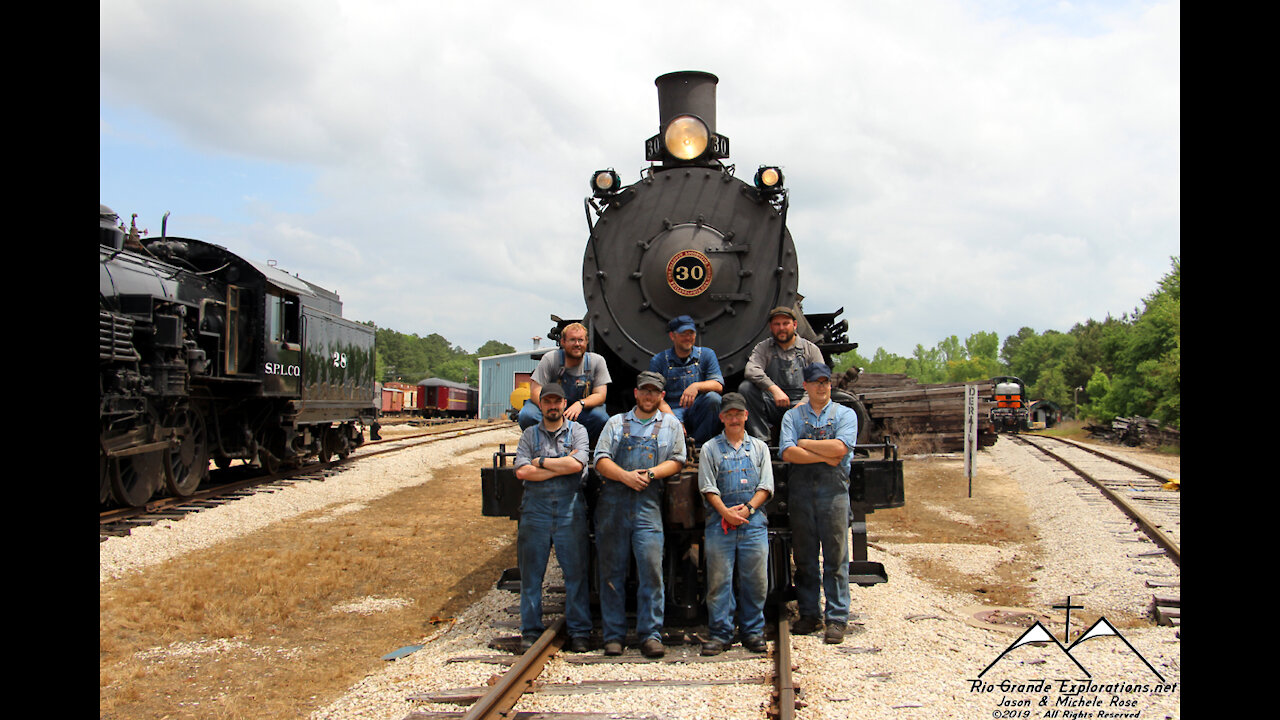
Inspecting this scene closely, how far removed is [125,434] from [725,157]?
7.94m

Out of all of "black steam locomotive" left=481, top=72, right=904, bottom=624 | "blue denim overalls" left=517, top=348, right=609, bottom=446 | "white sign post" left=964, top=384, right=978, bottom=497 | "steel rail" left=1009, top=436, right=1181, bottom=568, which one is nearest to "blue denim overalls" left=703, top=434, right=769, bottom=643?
"blue denim overalls" left=517, top=348, right=609, bottom=446

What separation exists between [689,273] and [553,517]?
2424 millimetres

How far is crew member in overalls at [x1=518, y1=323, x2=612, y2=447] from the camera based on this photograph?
5555 mm

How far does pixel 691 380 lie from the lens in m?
5.78

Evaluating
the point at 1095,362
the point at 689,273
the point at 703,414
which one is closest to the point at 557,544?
the point at 703,414

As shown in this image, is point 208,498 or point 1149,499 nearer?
point 208,498

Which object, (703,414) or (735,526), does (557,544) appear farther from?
(703,414)

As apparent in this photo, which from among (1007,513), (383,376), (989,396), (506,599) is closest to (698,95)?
(506,599)

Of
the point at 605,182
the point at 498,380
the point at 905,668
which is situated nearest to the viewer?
the point at 905,668

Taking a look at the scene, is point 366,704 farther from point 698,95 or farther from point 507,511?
point 698,95

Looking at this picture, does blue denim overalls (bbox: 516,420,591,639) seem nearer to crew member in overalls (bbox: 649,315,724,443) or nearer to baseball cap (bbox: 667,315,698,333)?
crew member in overalls (bbox: 649,315,724,443)

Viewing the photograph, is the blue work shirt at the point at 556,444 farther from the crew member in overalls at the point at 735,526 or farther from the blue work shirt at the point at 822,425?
the blue work shirt at the point at 822,425

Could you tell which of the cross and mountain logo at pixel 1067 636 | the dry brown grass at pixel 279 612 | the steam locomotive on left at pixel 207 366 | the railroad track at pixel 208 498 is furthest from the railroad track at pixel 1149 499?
the steam locomotive on left at pixel 207 366

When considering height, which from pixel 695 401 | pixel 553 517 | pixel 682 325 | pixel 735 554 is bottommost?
pixel 735 554
